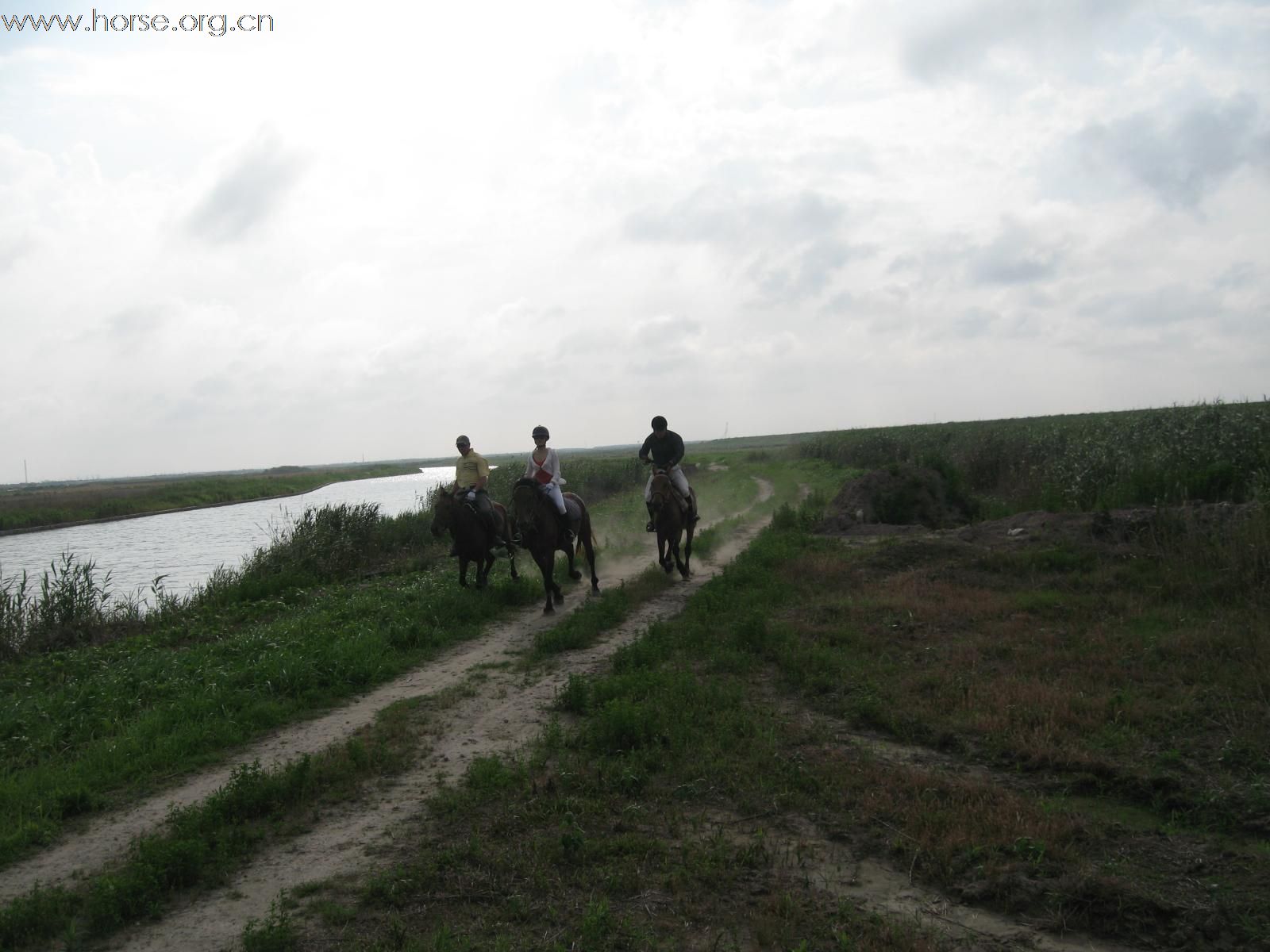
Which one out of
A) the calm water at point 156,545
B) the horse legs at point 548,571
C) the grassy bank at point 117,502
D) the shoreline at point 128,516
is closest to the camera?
the horse legs at point 548,571

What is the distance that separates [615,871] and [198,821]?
290 centimetres

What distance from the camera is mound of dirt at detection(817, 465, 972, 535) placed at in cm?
1912

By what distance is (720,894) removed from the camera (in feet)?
14.2

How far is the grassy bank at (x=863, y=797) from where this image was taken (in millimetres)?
4059

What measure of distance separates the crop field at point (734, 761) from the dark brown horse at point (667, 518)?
1.32 metres

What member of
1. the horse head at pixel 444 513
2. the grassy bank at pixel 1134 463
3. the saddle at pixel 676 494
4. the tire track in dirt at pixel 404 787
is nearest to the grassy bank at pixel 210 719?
the tire track in dirt at pixel 404 787

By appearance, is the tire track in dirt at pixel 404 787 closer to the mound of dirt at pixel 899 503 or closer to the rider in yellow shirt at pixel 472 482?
the rider in yellow shirt at pixel 472 482

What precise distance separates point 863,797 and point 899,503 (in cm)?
1539

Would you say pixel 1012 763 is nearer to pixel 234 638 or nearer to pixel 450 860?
pixel 450 860

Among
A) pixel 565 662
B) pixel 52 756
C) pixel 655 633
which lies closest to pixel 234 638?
pixel 52 756

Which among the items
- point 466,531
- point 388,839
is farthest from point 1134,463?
point 388,839

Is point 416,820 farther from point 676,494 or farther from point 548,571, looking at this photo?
point 676,494

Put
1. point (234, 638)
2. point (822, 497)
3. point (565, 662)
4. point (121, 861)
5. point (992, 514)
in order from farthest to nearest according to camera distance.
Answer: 1. point (822, 497)
2. point (992, 514)
3. point (234, 638)
4. point (565, 662)
5. point (121, 861)

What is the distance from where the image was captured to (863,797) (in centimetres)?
538
